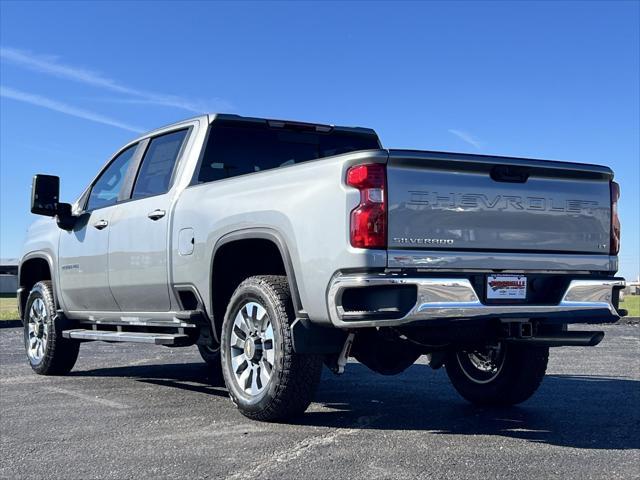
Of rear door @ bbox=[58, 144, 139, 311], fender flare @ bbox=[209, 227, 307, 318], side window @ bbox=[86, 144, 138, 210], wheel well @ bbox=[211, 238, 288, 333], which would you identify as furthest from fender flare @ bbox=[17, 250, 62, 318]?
fender flare @ bbox=[209, 227, 307, 318]

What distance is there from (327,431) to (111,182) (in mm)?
3729

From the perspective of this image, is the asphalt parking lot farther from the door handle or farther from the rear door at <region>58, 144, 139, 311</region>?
the door handle

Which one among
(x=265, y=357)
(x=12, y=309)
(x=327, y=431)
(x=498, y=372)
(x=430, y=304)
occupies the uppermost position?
(x=430, y=304)

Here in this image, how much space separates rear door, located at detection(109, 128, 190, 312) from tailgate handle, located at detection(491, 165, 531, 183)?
268 centimetres

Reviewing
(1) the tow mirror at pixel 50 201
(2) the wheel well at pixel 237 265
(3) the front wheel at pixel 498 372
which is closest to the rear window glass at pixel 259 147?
(2) the wheel well at pixel 237 265

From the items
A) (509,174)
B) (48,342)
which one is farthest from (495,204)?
(48,342)

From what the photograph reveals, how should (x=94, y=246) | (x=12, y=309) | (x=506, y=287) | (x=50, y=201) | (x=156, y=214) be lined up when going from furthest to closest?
1. (x=12, y=309)
2. (x=50, y=201)
3. (x=94, y=246)
4. (x=156, y=214)
5. (x=506, y=287)

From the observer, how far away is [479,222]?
4.80 meters

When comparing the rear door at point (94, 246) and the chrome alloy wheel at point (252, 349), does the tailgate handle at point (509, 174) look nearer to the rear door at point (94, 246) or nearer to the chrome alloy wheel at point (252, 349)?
the chrome alloy wheel at point (252, 349)

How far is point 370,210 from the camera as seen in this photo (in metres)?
4.54

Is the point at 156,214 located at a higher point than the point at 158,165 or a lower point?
lower

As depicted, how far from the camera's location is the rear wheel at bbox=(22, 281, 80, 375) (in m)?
8.00

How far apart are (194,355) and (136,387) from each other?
333cm

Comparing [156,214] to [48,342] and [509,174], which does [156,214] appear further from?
[509,174]
